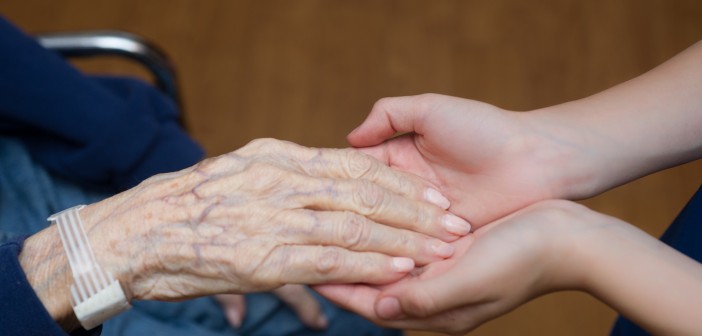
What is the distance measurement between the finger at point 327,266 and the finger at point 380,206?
2.4 inches

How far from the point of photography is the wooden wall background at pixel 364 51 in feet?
7.04

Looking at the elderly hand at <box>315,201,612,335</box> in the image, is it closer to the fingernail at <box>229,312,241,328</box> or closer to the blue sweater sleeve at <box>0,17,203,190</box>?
the fingernail at <box>229,312,241,328</box>

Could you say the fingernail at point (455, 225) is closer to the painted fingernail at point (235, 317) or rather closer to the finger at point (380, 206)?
the finger at point (380, 206)

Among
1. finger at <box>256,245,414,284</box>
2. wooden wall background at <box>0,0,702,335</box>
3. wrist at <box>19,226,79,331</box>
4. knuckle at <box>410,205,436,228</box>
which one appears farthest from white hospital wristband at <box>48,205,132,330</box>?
wooden wall background at <box>0,0,702,335</box>

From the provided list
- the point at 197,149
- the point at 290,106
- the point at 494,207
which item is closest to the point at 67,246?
the point at 197,149

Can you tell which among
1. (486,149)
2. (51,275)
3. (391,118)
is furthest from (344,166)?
(51,275)

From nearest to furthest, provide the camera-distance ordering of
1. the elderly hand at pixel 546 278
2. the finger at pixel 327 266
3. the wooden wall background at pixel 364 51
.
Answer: the elderly hand at pixel 546 278 < the finger at pixel 327 266 < the wooden wall background at pixel 364 51

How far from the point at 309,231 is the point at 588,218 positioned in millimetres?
354

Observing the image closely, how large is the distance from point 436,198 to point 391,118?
0.45 ft

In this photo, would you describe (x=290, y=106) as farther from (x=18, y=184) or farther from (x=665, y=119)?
(x=665, y=119)

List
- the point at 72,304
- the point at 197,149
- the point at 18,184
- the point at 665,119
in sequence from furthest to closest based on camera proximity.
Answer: the point at 197,149, the point at 18,184, the point at 665,119, the point at 72,304

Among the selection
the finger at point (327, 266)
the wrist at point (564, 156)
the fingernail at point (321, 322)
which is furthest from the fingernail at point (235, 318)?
the wrist at point (564, 156)

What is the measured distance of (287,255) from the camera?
2.95 feet

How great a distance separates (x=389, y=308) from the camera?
2.92 feet
